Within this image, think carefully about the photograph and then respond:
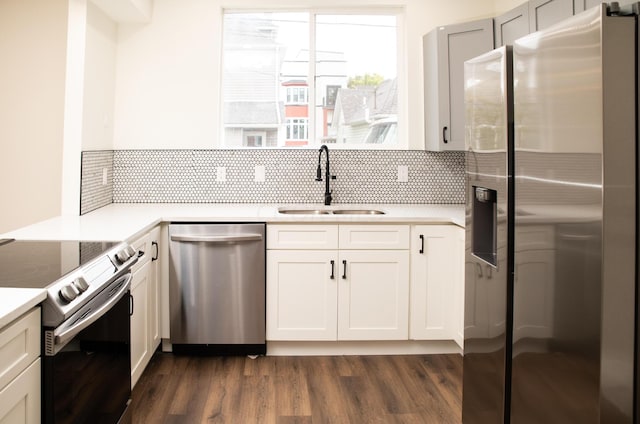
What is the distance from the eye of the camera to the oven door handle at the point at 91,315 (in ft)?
5.06

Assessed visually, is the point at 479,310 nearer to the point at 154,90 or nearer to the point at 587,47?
the point at 587,47

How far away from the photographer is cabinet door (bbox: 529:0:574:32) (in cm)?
261

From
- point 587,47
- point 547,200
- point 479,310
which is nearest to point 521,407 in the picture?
point 479,310

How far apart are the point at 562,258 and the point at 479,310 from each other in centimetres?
60

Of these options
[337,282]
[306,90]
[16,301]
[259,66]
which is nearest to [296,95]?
[306,90]

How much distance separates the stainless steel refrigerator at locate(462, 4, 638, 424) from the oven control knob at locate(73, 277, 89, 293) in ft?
4.40

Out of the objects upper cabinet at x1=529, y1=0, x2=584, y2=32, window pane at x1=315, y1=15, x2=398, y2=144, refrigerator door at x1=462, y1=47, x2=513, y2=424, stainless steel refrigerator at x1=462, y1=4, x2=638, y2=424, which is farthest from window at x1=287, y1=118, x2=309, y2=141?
stainless steel refrigerator at x1=462, y1=4, x2=638, y2=424

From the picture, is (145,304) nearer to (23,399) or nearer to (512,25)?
(23,399)

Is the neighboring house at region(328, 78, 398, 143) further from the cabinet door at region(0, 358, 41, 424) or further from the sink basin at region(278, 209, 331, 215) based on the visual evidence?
the cabinet door at region(0, 358, 41, 424)

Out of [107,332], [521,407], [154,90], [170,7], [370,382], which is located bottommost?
[370,382]

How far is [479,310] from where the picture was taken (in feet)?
6.79

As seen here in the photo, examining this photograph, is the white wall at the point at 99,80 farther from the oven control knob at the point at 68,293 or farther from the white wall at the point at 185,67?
the oven control knob at the point at 68,293

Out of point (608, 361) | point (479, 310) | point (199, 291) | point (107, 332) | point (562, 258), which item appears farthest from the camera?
point (199, 291)

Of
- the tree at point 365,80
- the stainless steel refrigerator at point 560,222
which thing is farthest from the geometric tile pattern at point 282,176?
the stainless steel refrigerator at point 560,222
